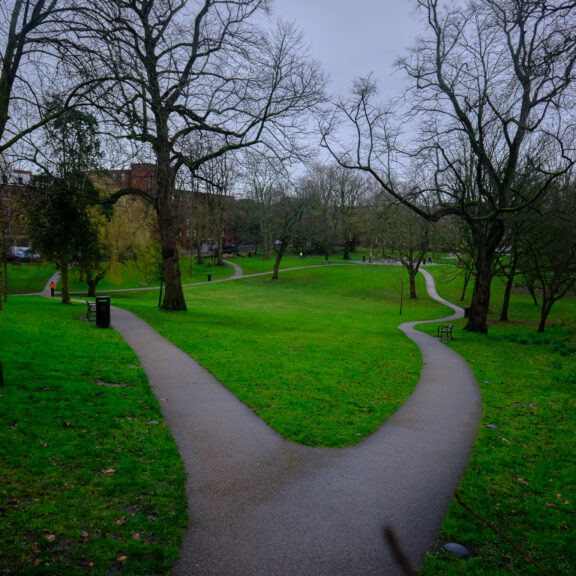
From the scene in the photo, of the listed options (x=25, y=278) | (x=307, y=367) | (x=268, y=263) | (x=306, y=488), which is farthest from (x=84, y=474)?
(x=268, y=263)

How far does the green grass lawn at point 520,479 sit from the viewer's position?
4031mm

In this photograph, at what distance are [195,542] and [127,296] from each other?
130ft

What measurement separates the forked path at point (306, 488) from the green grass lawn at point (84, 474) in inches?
12.6

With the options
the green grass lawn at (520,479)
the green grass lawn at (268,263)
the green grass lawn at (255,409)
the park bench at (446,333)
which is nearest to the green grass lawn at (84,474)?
the green grass lawn at (255,409)

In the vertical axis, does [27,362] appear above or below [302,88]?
below

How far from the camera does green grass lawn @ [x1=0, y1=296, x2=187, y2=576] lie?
12.5 feet

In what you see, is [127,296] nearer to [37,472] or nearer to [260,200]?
[260,200]

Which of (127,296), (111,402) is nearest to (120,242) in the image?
(127,296)

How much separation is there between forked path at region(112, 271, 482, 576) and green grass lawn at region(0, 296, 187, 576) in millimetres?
321

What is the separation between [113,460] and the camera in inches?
222

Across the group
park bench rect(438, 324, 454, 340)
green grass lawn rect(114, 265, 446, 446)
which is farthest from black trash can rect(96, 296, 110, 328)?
park bench rect(438, 324, 454, 340)

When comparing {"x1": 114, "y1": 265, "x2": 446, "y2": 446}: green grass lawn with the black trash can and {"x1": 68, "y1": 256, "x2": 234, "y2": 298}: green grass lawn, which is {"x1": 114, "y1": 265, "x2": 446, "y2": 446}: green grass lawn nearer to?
the black trash can

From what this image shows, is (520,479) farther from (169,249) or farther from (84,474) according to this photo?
(169,249)

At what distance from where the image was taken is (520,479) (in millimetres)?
5758
